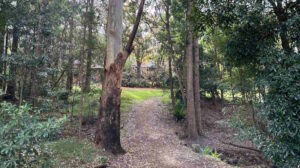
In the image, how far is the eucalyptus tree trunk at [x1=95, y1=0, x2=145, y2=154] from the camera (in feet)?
18.6

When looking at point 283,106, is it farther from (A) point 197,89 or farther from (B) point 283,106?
(A) point 197,89

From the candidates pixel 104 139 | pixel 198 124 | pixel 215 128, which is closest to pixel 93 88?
pixel 104 139

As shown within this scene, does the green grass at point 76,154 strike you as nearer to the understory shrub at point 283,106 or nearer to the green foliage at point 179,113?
the understory shrub at point 283,106

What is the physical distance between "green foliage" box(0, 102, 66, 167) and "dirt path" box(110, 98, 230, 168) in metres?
2.68

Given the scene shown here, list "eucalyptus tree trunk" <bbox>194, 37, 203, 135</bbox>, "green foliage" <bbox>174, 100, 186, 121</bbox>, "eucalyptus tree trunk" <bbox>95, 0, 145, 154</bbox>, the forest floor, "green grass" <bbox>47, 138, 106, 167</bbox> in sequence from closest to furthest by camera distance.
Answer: "green grass" <bbox>47, 138, 106, 167</bbox> < the forest floor < "eucalyptus tree trunk" <bbox>95, 0, 145, 154</bbox> < "eucalyptus tree trunk" <bbox>194, 37, 203, 135</bbox> < "green foliage" <bbox>174, 100, 186, 121</bbox>

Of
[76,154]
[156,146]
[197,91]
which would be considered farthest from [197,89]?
[76,154]

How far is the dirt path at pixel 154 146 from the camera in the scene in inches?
210

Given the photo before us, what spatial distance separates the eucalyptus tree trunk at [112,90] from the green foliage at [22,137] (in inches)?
119

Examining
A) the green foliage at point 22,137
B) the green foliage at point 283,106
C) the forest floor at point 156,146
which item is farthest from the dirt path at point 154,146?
the green foliage at point 22,137

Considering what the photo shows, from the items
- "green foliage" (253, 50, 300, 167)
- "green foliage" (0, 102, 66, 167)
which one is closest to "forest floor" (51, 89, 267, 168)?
"green foliage" (0, 102, 66, 167)

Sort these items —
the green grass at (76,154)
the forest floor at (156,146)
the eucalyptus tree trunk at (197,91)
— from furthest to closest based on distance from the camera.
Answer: the eucalyptus tree trunk at (197,91) → the forest floor at (156,146) → the green grass at (76,154)

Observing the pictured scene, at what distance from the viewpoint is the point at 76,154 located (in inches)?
186

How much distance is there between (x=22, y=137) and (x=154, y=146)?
5.11m

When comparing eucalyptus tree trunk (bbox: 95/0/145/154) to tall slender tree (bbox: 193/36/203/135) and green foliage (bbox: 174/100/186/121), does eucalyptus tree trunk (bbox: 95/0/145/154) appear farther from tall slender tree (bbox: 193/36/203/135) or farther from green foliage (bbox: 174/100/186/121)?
green foliage (bbox: 174/100/186/121)
